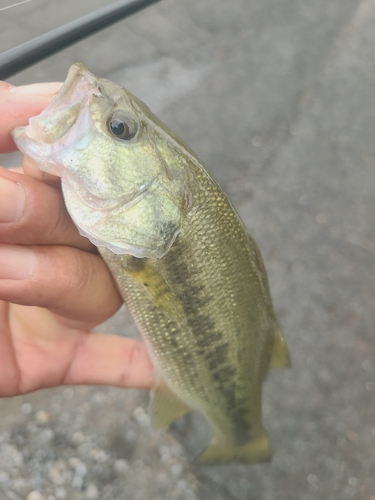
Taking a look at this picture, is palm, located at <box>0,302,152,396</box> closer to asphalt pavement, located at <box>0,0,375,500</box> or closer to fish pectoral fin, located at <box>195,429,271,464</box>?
fish pectoral fin, located at <box>195,429,271,464</box>

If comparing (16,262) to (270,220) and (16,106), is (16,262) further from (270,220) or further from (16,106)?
(270,220)

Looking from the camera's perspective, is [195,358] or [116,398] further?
[116,398]

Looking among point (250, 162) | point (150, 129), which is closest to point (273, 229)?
point (250, 162)

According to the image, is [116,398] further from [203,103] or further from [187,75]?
[187,75]

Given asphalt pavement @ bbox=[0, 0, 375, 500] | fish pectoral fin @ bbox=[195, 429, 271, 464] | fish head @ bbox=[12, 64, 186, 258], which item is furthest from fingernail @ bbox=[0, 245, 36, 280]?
fish pectoral fin @ bbox=[195, 429, 271, 464]

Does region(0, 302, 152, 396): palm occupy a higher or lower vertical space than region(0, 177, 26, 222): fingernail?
lower
